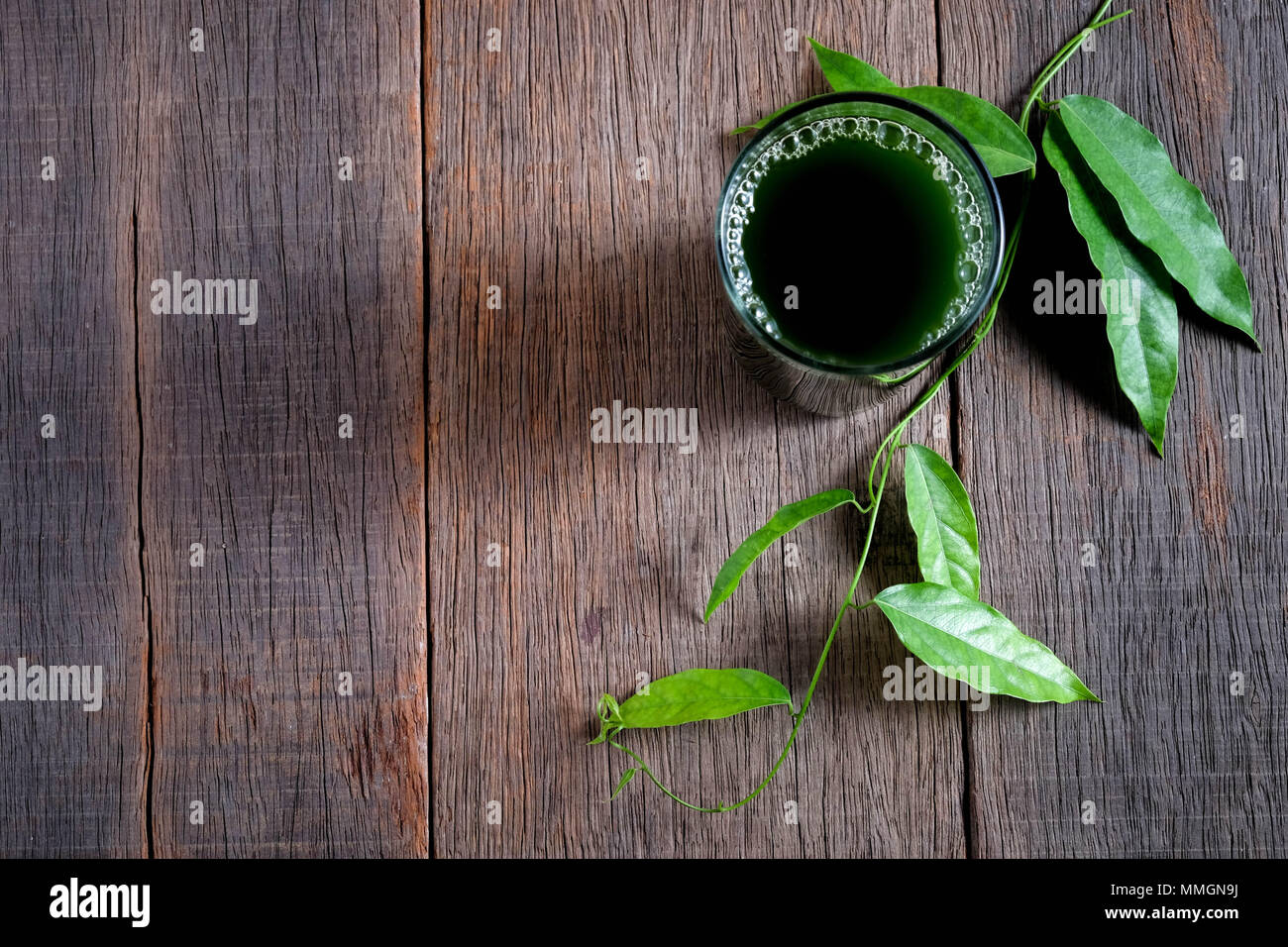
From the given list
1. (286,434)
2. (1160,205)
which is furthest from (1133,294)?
(286,434)

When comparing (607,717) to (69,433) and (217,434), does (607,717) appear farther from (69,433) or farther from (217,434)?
(69,433)

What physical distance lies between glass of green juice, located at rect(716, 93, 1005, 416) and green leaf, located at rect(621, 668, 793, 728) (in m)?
0.27

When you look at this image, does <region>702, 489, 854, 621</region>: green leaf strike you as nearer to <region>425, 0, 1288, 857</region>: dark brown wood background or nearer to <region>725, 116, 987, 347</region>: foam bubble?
<region>425, 0, 1288, 857</region>: dark brown wood background

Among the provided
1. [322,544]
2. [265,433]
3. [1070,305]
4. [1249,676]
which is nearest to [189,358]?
[265,433]

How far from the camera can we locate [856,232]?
2.42 feet

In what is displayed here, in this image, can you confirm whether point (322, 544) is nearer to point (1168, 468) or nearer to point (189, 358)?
point (189, 358)

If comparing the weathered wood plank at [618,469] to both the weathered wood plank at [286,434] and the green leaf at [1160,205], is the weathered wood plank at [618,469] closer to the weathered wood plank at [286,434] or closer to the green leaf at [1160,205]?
the weathered wood plank at [286,434]

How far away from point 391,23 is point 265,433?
41 centimetres

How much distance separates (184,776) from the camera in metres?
0.87

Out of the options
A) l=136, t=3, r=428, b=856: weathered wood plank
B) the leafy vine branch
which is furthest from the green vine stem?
l=136, t=3, r=428, b=856: weathered wood plank

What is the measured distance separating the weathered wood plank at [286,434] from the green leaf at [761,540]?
0.93 feet

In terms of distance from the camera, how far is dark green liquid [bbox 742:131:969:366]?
0.73 metres

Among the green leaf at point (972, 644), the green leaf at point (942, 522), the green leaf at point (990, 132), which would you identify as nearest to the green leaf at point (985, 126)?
the green leaf at point (990, 132)

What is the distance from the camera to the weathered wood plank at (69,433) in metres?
0.88
